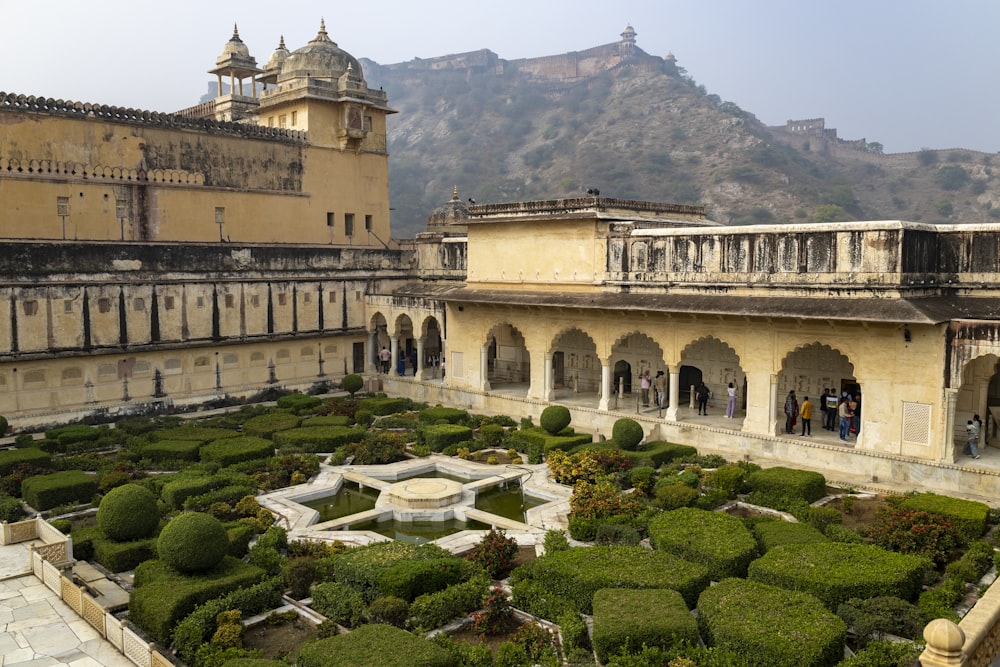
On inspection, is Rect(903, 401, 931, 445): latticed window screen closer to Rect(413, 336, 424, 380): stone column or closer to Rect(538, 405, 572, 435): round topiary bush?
Rect(538, 405, 572, 435): round topiary bush

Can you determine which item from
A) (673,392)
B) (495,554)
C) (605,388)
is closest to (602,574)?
Result: (495,554)

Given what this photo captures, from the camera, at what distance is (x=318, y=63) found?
3431cm

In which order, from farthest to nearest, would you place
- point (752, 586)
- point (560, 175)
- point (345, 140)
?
point (560, 175)
point (345, 140)
point (752, 586)

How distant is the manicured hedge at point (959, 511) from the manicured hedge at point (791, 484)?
1778mm

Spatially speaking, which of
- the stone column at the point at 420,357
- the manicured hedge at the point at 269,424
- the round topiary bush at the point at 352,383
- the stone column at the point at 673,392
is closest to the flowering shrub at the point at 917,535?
the stone column at the point at 673,392

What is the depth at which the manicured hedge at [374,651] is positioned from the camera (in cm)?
962

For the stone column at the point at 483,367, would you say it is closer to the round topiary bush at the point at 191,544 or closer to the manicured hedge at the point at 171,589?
the manicured hedge at the point at 171,589

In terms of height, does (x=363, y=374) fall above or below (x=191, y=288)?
below

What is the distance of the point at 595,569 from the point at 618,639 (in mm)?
2059

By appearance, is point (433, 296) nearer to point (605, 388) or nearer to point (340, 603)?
point (605, 388)

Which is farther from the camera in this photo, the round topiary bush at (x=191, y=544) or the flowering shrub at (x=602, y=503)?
the flowering shrub at (x=602, y=503)

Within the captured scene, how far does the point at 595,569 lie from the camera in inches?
478

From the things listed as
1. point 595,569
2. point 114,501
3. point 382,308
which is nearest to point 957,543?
point 595,569

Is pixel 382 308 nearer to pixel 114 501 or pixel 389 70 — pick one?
pixel 114 501
